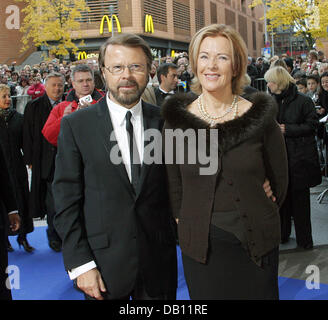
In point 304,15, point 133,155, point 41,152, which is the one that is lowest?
point 41,152

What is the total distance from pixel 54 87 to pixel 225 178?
373 cm

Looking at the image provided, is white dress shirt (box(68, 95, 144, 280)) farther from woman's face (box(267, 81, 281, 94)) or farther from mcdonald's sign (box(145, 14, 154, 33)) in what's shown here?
mcdonald's sign (box(145, 14, 154, 33))

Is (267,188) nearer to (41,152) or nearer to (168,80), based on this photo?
(41,152)

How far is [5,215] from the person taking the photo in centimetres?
307

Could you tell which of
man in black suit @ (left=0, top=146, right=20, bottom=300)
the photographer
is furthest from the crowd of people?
the photographer

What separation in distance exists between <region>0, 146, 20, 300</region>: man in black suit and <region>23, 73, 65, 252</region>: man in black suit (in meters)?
2.10

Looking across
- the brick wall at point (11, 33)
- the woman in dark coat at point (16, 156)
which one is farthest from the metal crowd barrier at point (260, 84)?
the brick wall at point (11, 33)

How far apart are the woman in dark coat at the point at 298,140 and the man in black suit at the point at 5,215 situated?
2.86m

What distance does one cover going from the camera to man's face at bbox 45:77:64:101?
5.48 meters

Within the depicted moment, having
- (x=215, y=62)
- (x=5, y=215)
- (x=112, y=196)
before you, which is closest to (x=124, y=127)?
(x=112, y=196)

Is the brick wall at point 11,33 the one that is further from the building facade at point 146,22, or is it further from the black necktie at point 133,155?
the black necktie at point 133,155

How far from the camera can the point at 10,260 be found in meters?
5.34
